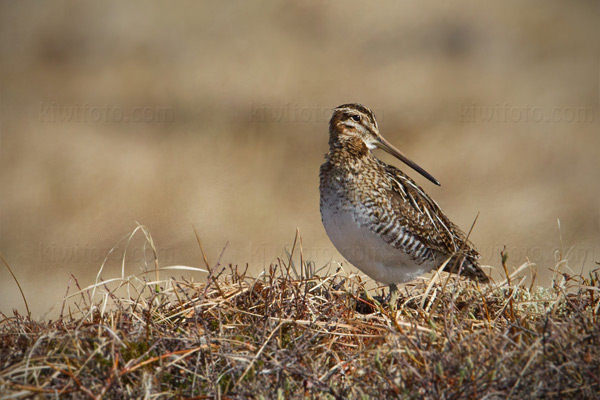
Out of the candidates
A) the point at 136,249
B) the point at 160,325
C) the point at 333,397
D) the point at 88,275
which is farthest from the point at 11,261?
the point at 333,397

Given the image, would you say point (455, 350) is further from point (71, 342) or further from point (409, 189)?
point (409, 189)

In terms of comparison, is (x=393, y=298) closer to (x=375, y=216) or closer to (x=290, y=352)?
(x=375, y=216)

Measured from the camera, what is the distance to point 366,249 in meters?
3.72

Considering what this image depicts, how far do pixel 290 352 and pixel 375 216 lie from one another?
142 cm

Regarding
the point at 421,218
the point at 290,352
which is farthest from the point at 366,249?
the point at 290,352

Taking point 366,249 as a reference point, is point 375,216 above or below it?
above

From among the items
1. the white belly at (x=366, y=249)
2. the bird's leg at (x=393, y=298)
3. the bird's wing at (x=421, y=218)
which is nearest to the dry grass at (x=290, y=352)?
the bird's leg at (x=393, y=298)

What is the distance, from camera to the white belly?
367 cm

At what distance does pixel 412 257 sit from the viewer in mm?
3812

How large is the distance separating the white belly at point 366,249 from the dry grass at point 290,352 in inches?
31.0

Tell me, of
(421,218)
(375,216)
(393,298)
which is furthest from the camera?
(421,218)

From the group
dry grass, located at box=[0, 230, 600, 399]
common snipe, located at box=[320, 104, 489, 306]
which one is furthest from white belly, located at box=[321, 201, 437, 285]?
dry grass, located at box=[0, 230, 600, 399]

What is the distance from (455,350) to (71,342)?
1334 mm

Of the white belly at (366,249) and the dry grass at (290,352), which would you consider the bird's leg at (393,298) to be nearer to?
the white belly at (366,249)
